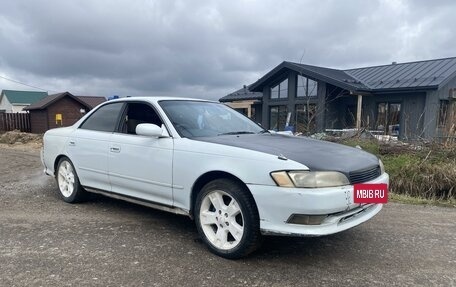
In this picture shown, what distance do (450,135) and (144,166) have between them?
6.88 m

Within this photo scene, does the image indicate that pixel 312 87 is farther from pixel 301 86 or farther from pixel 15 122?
pixel 15 122

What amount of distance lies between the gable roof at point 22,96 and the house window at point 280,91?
49922 mm

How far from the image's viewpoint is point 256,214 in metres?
3.34

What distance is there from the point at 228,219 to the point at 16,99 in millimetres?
66592

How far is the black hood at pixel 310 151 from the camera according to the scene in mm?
3287

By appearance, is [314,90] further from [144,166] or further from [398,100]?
[144,166]

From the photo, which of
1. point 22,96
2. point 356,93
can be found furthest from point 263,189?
point 22,96

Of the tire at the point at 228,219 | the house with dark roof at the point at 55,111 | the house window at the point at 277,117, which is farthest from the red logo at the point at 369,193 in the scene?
the house with dark roof at the point at 55,111

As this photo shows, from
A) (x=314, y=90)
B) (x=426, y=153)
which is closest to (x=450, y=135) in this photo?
(x=426, y=153)

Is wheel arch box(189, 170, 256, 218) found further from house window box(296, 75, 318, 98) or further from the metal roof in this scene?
house window box(296, 75, 318, 98)

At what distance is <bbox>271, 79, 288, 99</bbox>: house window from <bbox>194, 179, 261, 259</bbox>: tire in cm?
1922

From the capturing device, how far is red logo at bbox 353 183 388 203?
3324mm

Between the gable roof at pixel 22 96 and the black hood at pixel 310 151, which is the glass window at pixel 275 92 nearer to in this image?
the black hood at pixel 310 151

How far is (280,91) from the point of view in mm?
22812
